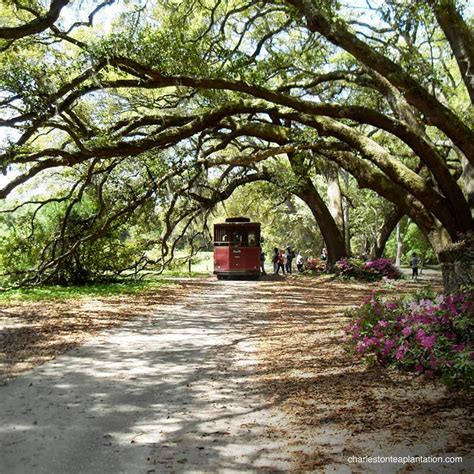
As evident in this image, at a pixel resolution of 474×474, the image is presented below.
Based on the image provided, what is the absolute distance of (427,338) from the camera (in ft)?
18.9

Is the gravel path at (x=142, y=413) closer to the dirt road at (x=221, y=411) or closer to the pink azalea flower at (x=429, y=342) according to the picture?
the dirt road at (x=221, y=411)

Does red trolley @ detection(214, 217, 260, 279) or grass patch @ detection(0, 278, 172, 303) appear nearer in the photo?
grass patch @ detection(0, 278, 172, 303)

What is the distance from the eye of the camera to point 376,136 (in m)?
23.2

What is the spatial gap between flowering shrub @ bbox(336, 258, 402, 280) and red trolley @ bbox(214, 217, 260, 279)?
4.57 m

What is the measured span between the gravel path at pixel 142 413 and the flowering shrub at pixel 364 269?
14963mm

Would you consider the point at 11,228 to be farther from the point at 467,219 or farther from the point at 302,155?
the point at 467,219

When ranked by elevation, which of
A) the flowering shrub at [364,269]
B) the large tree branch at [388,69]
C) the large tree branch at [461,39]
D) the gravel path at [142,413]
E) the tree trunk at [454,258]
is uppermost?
the large tree branch at [461,39]

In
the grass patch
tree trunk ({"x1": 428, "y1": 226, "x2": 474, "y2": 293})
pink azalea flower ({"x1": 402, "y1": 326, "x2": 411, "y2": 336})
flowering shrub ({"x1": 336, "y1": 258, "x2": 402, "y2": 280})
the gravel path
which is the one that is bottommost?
the gravel path

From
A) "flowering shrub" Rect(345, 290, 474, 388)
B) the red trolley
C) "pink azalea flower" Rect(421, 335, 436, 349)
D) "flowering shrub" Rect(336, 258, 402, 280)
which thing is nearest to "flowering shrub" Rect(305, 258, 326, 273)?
the red trolley

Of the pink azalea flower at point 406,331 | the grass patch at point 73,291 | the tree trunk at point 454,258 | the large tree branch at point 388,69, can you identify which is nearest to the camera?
the pink azalea flower at point 406,331

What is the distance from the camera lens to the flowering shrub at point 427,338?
532cm

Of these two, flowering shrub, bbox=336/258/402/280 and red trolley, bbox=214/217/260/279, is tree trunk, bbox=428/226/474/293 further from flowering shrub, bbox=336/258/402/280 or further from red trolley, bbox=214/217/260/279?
red trolley, bbox=214/217/260/279

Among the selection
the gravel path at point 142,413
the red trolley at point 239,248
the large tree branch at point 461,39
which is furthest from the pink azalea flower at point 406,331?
the red trolley at point 239,248

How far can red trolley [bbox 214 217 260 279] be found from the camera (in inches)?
1016
